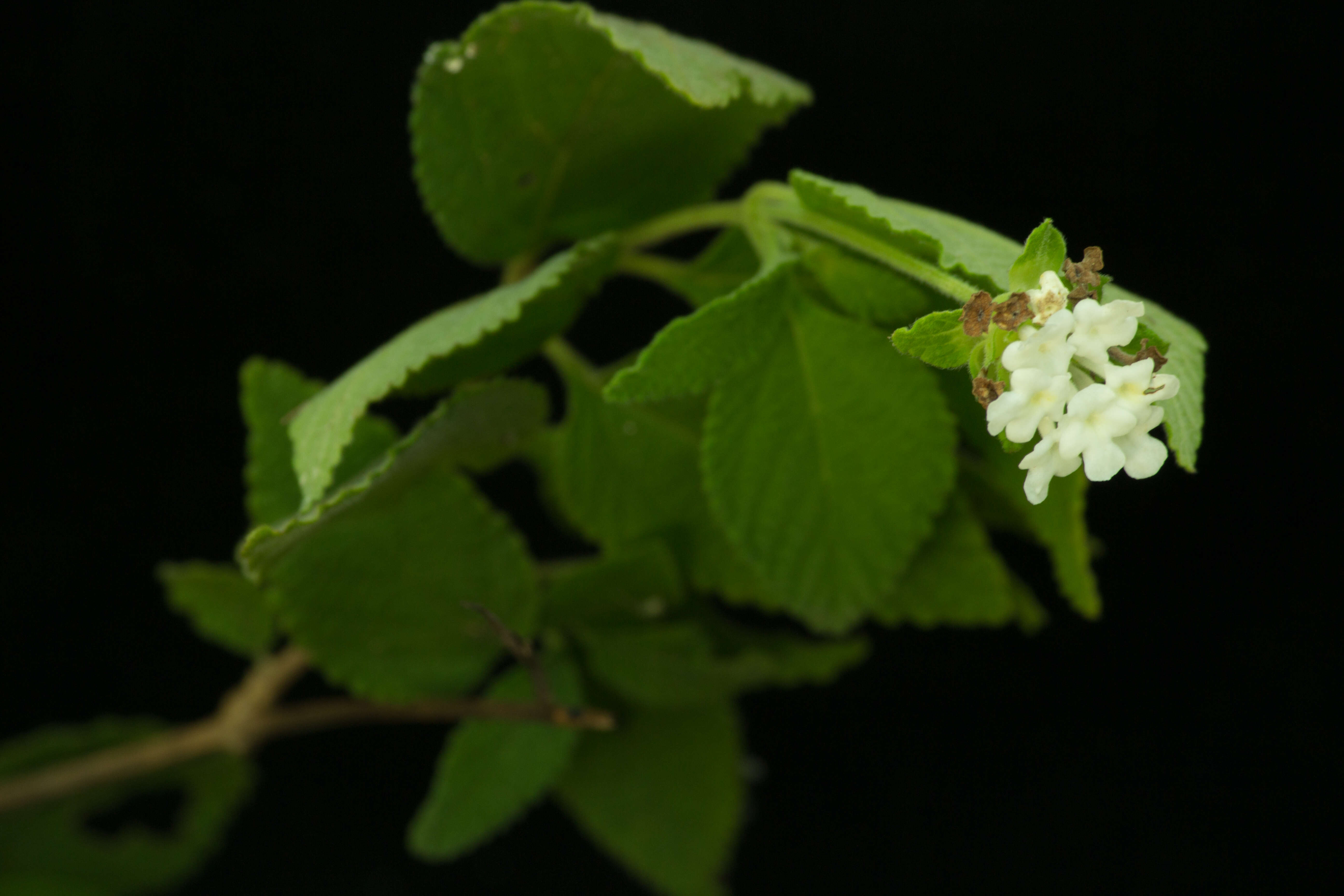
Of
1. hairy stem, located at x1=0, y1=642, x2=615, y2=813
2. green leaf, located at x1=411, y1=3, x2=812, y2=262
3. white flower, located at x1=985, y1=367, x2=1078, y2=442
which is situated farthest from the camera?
hairy stem, located at x1=0, y1=642, x2=615, y2=813

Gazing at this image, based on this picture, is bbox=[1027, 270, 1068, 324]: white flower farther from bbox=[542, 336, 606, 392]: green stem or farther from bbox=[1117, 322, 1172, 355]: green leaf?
bbox=[542, 336, 606, 392]: green stem

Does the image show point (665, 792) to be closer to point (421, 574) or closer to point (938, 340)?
point (421, 574)

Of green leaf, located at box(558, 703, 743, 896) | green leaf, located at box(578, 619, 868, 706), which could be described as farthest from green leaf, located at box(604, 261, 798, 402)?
green leaf, located at box(558, 703, 743, 896)

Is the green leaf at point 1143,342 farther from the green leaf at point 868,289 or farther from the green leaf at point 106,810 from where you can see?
the green leaf at point 106,810

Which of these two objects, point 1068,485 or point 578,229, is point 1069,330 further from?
point 578,229

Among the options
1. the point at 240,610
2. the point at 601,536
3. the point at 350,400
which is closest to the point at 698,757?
the point at 601,536

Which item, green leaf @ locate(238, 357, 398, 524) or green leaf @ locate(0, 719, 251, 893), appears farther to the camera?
green leaf @ locate(0, 719, 251, 893)

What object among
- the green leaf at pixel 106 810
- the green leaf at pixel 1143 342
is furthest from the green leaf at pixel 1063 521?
the green leaf at pixel 106 810
